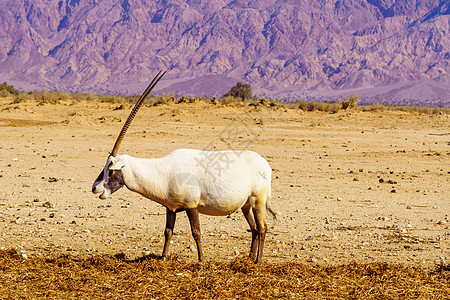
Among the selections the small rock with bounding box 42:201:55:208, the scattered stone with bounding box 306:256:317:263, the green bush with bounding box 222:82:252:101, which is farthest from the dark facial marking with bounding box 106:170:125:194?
the green bush with bounding box 222:82:252:101

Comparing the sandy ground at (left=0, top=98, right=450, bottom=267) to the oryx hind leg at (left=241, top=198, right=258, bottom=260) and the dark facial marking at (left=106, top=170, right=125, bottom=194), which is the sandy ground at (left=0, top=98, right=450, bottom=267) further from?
the dark facial marking at (left=106, top=170, right=125, bottom=194)

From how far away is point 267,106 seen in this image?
128 feet

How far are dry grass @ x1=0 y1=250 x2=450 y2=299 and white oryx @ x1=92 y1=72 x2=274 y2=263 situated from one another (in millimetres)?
538

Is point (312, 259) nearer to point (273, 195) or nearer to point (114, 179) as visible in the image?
point (114, 179)

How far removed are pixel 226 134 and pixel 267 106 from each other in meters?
11.4

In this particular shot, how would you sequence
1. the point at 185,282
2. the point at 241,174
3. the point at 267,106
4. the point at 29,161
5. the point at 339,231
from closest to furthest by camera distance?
the point at 185,282 < the point at 241,174 < the point at 339,231 < the point at 29,161 < the point at 267,106

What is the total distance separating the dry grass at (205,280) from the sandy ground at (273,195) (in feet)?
2.63

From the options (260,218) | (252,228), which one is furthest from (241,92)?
(260,218)

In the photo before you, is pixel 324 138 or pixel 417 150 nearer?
pixel 417 150

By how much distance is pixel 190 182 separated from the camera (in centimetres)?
724

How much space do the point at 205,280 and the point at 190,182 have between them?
51.2 inches

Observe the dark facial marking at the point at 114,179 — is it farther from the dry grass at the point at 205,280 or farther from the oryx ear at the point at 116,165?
the dry grass at the point at 205,280

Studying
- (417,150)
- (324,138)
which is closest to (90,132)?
(324,138)

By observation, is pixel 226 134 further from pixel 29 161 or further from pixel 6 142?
pixel 29 161
